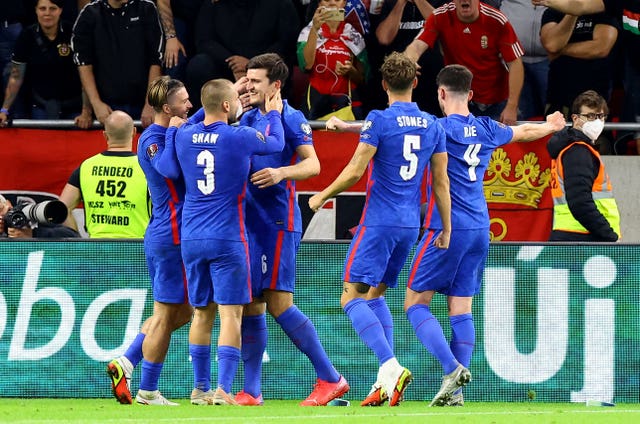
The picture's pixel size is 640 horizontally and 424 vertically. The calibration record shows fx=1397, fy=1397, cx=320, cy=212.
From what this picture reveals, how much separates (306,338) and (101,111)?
4.14m

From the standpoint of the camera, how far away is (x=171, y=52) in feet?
42.9

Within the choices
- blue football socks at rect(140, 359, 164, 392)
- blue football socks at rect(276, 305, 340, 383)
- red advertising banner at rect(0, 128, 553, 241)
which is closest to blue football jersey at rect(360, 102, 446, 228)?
blue football socks at rect(276, 305, 340, 383)

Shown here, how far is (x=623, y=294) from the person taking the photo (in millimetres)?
10289

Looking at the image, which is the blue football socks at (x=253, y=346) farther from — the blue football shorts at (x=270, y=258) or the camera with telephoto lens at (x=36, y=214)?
the camera with telephoto lens at (x=36, y=214)

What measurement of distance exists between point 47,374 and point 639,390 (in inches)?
171

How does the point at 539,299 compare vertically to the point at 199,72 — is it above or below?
below

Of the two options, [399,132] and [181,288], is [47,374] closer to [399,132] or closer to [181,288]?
[181,288]

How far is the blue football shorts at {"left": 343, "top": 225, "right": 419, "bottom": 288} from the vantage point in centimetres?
910

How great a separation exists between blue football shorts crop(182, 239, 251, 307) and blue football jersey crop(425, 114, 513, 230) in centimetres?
139

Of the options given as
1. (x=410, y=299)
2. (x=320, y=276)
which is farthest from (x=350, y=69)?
(x=410, y=299)

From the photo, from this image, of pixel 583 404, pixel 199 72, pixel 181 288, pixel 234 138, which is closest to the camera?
pixel 234 138

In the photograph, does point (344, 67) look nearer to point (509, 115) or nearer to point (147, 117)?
point (509, 115)

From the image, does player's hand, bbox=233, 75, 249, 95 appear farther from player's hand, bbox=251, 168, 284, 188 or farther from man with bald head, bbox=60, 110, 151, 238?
man with bald head, bbox=60, 110, 151, 238

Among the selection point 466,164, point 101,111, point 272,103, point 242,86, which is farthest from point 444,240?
point 101,111
